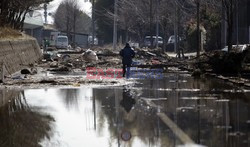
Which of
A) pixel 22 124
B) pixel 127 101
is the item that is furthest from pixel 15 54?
pixel 22 124

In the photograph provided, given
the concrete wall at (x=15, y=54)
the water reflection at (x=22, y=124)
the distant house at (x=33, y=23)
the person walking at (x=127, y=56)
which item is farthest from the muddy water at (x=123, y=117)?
the distant house at (x=33, y=23)

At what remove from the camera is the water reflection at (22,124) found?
31.8 ft

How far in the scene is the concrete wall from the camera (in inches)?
1174

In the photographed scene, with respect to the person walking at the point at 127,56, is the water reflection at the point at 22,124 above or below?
below

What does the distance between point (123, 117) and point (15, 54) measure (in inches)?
922

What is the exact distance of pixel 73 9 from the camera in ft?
420

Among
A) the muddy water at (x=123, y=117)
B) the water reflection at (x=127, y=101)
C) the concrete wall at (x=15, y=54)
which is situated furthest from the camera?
the concrete wall at (x=15, y=54)

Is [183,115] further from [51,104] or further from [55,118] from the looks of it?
[51,104]

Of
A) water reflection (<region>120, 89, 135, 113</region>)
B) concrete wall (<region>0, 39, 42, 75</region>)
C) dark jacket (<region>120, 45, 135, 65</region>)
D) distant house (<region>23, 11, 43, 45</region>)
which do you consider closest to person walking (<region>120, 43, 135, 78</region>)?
dark jacket (<region>120, 45, 135, 65</region>)

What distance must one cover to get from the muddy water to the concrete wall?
406 inches

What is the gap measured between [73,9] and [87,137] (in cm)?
11946

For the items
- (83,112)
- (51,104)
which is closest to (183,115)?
(83,112)

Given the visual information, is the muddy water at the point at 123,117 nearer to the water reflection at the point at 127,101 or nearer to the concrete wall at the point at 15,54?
→ the water reflection at the point at 127,101

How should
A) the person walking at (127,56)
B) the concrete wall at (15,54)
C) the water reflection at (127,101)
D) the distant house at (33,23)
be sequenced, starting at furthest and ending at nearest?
the distant house at (33,23) → the concrete wall at (15,54) → the person walking at (127,56) → the water reflection at (127,101)
